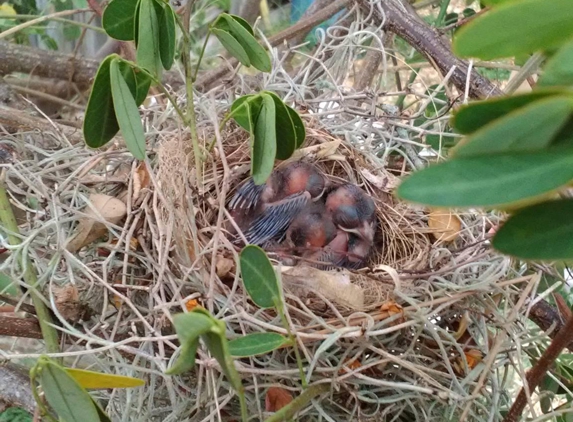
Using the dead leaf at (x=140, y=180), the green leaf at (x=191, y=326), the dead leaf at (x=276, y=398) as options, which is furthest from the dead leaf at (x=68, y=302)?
the green leaf at (x=191, y=326)

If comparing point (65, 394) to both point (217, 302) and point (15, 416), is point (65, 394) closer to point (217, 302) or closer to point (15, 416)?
point (217, 302)

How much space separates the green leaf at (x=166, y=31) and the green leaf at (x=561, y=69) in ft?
1.18

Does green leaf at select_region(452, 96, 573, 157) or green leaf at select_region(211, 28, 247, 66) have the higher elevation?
green leaf at select_region(452, 96, 573, 157)

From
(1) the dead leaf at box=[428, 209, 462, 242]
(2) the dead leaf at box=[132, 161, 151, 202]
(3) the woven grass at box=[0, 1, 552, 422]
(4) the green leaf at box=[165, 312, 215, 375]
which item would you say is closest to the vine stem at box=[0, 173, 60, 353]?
(3) the woven grass at box=[0, 1, 552, 422]

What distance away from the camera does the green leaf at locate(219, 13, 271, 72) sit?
598 mm

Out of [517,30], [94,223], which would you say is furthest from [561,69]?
[94,223]

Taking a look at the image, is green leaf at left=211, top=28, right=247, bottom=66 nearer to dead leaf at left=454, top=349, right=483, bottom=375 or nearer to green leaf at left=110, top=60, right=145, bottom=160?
green leaf at left=110, top=60, right=145, bottom=160

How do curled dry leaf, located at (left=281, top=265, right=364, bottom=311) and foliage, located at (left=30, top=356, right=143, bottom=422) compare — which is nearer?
foliage, located at (left=30, top=356, right=143, bottom=422)

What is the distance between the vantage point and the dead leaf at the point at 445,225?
30.9 inches

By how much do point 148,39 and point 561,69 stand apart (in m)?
0.37

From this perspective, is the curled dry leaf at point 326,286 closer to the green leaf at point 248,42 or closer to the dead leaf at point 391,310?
the dead leaf at point 391,310

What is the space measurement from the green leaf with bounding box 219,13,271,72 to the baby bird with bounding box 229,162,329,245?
0.85ft

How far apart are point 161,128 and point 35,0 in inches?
29.2

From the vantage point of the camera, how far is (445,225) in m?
0.80
